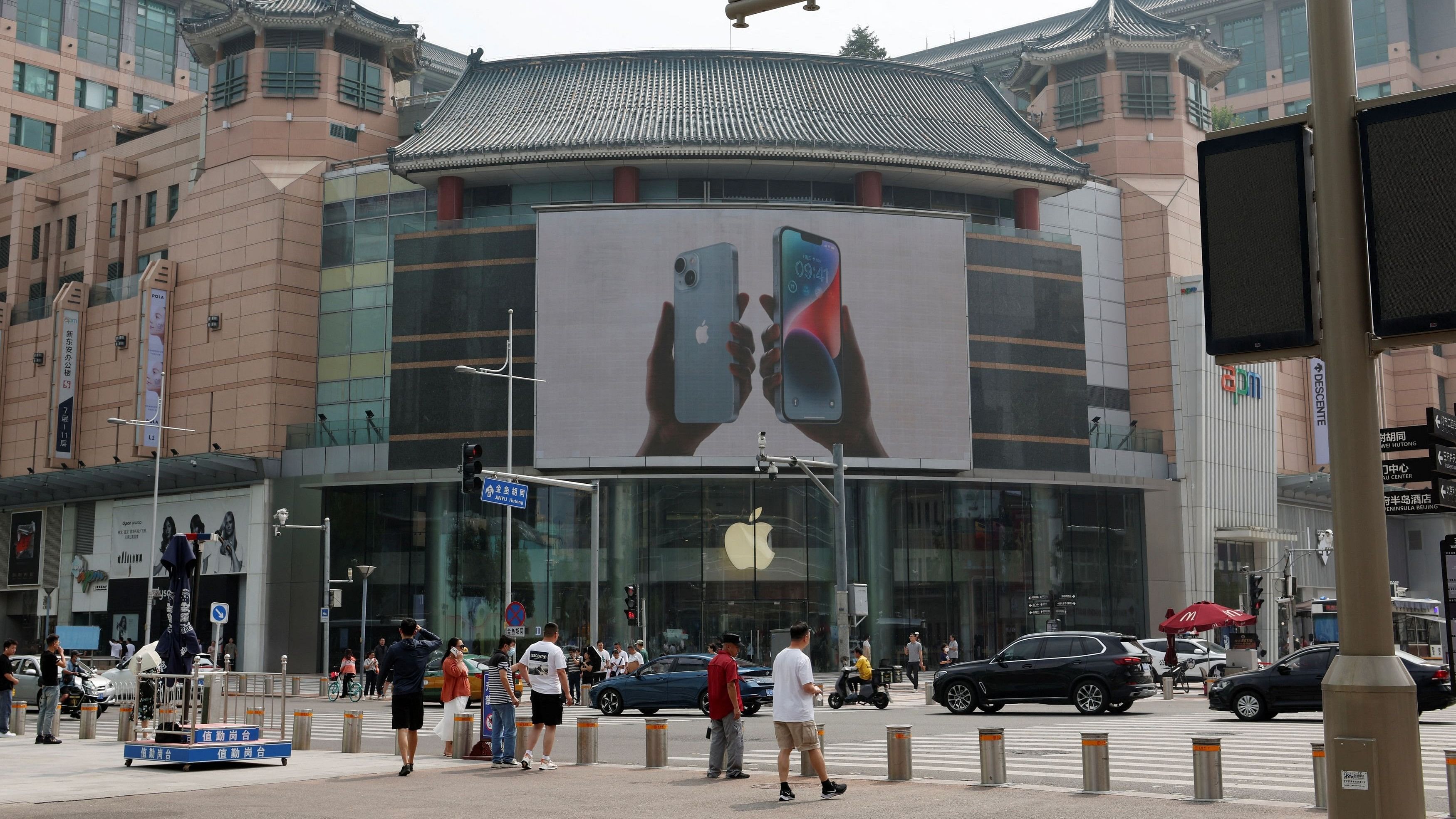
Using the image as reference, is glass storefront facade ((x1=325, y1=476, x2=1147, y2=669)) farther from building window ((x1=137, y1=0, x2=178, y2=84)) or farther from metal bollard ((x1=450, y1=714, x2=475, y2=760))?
building window ((x1=137, y1=0, x2=178, y2=84))

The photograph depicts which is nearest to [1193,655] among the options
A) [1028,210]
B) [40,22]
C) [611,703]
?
[611,703]

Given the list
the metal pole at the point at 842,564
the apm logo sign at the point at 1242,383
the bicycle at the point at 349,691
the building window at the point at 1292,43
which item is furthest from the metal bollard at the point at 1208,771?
the building window at the point at 1292,43

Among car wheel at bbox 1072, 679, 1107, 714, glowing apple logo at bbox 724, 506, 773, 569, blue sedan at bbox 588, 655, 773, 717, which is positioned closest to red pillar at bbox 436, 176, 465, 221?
glowing apple logo at bbox 724, 506, 773, 569

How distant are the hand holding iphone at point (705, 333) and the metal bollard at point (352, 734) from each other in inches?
1283

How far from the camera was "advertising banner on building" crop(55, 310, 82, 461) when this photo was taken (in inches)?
2530

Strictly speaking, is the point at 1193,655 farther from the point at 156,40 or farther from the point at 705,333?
the point at 156,40

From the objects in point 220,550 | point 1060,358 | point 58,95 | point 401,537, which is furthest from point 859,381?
point 58,95

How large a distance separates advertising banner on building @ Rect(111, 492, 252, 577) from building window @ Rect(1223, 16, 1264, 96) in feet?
241

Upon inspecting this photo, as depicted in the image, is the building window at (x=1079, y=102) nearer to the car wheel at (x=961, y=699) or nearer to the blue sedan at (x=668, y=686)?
the blue sedan at (x=668, y=686)

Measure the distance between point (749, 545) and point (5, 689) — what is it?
31.8 m

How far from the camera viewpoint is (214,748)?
17734 millimetres

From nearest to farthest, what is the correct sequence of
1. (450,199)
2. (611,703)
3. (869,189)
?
(611,703) < (869,189) < (450,199)

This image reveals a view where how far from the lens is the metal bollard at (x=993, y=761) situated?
49.2ft

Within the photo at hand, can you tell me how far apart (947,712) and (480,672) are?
1348cm
